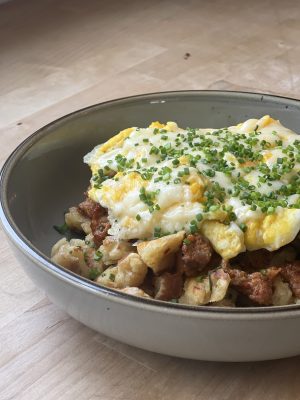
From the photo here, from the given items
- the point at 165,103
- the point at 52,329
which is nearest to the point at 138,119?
the point at 165,103

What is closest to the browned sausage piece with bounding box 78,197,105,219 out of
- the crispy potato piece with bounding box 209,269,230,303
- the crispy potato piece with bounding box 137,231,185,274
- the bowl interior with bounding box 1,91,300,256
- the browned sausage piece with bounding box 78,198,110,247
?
the browned sausage piece with bounding box 78,198,110,247

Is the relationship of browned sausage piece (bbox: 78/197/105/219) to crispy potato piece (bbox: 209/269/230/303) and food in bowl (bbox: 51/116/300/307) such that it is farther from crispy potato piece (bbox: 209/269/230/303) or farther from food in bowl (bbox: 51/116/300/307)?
crispy potato piece (bbox: 209/269/230/303)

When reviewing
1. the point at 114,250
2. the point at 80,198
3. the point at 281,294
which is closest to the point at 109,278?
the point at 114,250

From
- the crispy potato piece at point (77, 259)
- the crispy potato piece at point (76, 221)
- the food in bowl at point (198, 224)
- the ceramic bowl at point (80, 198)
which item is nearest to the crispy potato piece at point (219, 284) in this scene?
the food in bowl at point (198, 224)

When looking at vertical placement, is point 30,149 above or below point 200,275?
above

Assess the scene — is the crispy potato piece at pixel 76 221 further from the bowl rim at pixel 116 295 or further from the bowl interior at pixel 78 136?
the bowl rim at pixel 116 295

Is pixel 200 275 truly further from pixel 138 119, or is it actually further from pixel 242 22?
pixel 242 22
